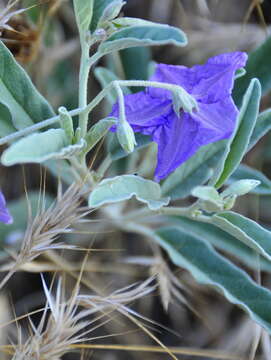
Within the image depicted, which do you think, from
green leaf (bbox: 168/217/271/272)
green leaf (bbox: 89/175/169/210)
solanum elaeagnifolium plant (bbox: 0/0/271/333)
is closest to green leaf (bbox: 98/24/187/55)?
solanum elaeagnifolium plant (bbox: 0/0/271/333)

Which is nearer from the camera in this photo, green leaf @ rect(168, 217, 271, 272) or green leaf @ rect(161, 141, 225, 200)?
green leaf @ rect(161, 141, 225, 200)

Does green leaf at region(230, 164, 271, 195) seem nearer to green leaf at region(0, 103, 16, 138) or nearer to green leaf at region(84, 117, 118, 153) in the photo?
green leaf at region(84, 117, 118, 153)

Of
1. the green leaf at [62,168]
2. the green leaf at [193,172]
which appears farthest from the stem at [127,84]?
the green leaf at [193,172]

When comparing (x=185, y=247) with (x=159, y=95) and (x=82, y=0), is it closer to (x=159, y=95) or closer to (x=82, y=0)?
(x=159, y=95)

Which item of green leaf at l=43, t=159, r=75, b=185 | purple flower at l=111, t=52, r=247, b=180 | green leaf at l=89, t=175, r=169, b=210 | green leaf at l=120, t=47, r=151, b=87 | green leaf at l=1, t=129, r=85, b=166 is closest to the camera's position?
green leaf at l=1, t=129, r=85, b=166

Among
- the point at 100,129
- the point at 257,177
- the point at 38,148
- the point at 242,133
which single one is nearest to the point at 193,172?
the point at 257,177

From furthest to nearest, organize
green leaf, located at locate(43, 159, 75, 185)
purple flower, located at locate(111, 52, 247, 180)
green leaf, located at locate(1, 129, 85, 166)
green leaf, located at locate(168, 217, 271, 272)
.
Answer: green leaf, located at locate(168, 217, 271, 272)
green leaf, located at locate(43, 159, 75, 185)
purple flower, located at locate(111, 52, 247, 180)
green leaf, located at locate(1, 129, 85, 166)

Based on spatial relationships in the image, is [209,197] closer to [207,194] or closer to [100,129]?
[207,194]
